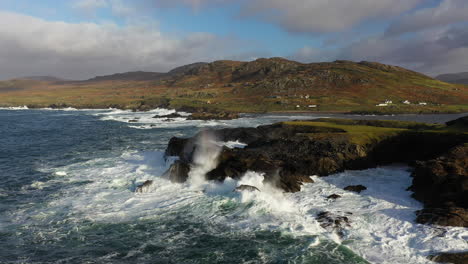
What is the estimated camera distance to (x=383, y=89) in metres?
190

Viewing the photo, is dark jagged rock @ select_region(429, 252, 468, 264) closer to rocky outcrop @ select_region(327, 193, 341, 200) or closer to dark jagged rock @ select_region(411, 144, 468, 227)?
dark jagged rock @ select_region(411, 144, 468, 227)

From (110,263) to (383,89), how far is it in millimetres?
201935

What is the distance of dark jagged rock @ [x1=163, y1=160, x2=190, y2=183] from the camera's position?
32.6 metres

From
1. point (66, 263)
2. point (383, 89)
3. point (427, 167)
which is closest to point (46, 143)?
point (66, 263)

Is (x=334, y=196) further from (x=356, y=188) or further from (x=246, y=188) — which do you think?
(x=246, y=188)

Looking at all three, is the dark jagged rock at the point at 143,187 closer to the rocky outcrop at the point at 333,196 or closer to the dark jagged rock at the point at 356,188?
the rocky outcrop at the point at 333,196

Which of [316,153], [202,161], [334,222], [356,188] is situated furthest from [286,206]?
[316,153]

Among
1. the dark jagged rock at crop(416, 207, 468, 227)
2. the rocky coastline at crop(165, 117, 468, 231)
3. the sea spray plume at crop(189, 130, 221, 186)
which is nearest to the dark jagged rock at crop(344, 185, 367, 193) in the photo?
the rocky coastline at crop(165, 117, 468, 231)

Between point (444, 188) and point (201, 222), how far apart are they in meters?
19.2

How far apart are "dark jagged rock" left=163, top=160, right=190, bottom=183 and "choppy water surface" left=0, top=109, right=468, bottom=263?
88cm

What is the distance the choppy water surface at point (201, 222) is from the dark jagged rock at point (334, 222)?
42 cm

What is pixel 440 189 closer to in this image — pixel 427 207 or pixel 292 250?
pixel 427 207

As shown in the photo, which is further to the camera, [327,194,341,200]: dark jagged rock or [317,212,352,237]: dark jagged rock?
[327,194,341,200]: dark jagged rock

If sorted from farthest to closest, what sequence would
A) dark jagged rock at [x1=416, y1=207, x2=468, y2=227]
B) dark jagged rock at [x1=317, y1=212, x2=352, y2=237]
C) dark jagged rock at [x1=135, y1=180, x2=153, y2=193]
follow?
dark jagged rock at [x1=135, y1=180, x2=153, y2=193]
dark jagged rock at [x1=317, y1=212, x2=352, y2=237]
dark jagged rock at [x1=416, y1=207, x2=468, y2=227]
